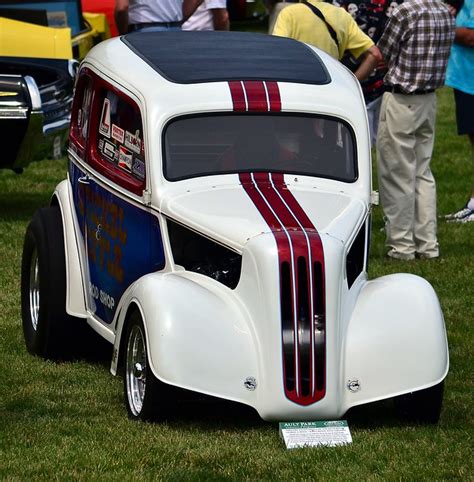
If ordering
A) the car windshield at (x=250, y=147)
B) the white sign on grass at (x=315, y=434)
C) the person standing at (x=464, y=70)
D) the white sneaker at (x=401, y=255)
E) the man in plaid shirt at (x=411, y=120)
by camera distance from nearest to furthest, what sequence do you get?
the white sign on grass at (x=315, y=434), the car windshield at (x=250, y=147), the man in plaid shirt at (x=411, y=120), the white sneaker at (x=401, y=255), the person standing at (x=464, y=70)

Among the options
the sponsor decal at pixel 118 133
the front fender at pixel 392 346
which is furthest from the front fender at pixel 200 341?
the sponsor decal at pixel 118 133

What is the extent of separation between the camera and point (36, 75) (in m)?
13.3

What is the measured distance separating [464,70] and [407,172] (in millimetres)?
1916

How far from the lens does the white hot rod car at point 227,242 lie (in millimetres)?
6457

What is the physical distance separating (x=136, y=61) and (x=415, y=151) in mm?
3761

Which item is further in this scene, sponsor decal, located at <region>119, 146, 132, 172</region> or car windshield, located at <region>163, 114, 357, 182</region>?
sponsor decal, located at <region>119, 146, 132, 172</region>

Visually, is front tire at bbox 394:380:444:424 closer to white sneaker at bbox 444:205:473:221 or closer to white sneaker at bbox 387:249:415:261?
white sneaker at bbox 387:249:415:261

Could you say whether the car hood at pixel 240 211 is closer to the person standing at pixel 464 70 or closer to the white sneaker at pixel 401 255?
the white sneaker at pixel 401 255

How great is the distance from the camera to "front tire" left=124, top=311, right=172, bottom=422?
652cm

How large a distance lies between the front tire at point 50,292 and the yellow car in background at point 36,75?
11.5ft

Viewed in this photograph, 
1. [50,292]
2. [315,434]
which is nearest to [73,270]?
[50,292]

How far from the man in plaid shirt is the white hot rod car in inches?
103

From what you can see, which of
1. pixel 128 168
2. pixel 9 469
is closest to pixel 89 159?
pixel 128 168

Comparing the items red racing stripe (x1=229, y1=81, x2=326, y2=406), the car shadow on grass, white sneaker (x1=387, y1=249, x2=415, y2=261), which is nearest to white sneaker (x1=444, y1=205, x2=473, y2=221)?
white sneaker (x1=387, y1=249, x2=415, y2=261)
